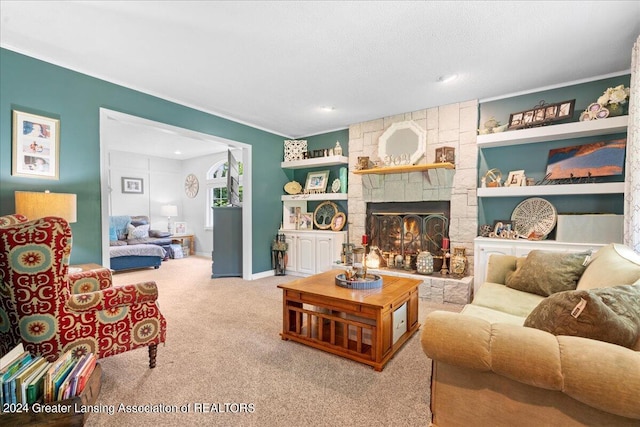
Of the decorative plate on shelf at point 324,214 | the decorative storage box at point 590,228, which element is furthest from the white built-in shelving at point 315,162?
the decorative storage box at point 590,228

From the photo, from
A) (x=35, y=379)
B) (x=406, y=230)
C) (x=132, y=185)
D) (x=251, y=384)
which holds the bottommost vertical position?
(x=251, y=384)

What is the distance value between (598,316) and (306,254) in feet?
13.7

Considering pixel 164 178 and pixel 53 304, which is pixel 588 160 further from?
pixel 164 178

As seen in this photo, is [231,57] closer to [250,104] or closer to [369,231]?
[250,104]

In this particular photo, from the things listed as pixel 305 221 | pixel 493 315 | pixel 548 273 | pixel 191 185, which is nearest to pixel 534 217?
pixel 548 273

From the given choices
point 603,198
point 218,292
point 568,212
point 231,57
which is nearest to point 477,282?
point 568,212

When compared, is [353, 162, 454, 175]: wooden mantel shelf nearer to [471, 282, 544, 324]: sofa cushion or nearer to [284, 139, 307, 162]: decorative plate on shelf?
[284, 139, 307, 162]: decorative plate on shelf

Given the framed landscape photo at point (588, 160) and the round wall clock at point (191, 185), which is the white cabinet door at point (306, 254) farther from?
the round wall clock at point (191, 185)

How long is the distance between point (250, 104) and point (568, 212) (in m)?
4.08

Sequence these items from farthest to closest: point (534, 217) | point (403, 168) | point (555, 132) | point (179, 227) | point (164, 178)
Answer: point (164, 178) → point (179, 227) → point (403, 168) → point (534, 217) → point (555, 132)

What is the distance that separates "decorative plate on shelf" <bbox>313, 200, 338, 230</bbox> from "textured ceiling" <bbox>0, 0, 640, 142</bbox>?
2.05m

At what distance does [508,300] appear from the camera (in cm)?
218

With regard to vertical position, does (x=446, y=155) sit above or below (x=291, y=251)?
above

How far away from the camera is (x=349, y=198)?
4.85 meters
